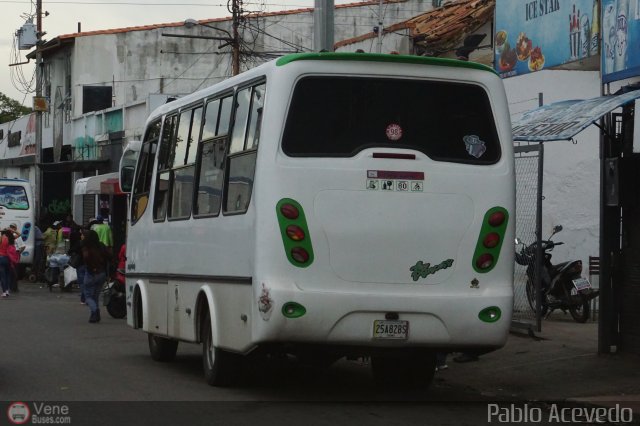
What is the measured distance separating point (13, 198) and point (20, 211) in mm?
576

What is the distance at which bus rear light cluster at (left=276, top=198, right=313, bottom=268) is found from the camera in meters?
10.0

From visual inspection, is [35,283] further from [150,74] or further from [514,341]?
[514,341]

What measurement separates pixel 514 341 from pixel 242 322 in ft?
18.5

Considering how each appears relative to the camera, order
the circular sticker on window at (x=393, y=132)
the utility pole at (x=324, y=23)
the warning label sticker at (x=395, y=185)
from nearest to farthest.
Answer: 1. the warning label sticker at (x=395, y=185)
2. the circular sticker on window at (x=393, y=132)
3. the utility pole at (x=324, y=23)

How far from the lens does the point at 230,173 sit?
1122 centimetres

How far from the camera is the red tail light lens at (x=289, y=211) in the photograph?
10062 millimetres

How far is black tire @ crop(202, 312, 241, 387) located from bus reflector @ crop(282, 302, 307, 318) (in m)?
1.55

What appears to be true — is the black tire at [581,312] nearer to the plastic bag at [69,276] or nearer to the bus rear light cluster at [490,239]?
the bus rear light cluster at [490,239]

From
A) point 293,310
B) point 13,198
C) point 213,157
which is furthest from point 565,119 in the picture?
point 13,198

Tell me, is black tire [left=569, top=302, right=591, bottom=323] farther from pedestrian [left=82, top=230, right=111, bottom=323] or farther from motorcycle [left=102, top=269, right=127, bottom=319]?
motorcycle [left=102, top=269, right=127, bottom=319]

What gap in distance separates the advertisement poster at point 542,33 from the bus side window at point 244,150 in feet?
19.9

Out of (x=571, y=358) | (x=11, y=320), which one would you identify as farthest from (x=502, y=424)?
(x=11, y=320)

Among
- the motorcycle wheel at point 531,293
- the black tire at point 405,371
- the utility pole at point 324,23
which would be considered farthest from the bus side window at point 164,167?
the motorcycle wheel at point 531,293

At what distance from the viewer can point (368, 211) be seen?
10.2 metres
